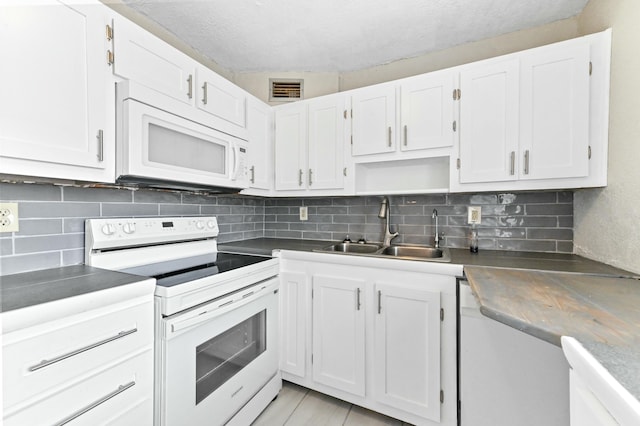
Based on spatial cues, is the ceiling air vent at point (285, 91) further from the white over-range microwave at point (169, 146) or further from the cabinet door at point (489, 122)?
the cabinet door at point (489, 122)

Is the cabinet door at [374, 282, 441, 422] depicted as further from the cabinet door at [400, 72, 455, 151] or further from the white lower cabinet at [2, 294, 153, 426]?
the white lower cabinet at [2, 294, 153, 426]

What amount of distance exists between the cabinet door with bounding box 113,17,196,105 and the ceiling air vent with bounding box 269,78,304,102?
0.99m

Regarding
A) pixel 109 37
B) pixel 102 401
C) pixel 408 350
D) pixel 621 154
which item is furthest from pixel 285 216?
pixel 621 154

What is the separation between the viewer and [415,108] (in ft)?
6.11

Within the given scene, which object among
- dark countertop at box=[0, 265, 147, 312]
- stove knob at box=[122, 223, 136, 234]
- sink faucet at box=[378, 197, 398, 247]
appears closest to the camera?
dark countertop at box=[0, 265, 147, 312]

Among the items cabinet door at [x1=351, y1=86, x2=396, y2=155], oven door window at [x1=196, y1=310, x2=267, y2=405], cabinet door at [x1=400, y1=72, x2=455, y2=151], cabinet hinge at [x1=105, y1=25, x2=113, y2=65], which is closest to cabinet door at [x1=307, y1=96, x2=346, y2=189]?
cabinet door at [x1=351, y1=86, x2=396, y2=155]

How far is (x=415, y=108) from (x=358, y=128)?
41cm

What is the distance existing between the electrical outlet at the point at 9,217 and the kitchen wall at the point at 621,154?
2.71 meters

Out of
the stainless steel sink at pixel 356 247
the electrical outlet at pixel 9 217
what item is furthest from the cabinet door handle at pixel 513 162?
the electrical outlet at pixel 9 217

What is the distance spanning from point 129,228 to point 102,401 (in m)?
0.86

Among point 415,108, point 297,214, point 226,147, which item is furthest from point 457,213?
point 226,147

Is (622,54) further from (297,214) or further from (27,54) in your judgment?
(27,54)

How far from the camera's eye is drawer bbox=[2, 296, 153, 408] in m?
0.76

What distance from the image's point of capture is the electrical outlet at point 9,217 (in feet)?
3.80
